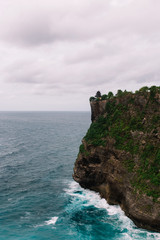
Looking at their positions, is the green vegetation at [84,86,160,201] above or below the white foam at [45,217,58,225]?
above

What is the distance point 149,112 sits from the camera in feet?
127

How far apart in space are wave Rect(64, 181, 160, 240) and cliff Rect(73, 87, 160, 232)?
1.14 m

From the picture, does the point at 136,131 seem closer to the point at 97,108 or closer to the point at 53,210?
the point at 97,108

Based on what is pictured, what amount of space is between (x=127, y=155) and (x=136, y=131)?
557 cm

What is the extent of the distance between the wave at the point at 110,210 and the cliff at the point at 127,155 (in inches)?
44.9

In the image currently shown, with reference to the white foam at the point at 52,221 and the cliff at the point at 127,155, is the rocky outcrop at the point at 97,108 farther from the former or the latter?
the white foam at the point at 52,221

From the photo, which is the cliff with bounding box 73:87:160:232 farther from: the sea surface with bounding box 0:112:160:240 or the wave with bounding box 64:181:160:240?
the sea surface with bounding box 0:112:160:240

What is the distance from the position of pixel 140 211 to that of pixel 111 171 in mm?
10541

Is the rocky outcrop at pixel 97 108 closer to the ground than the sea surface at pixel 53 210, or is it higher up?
higher up

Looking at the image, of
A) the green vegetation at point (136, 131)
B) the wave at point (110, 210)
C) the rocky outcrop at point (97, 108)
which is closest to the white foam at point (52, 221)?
the wave at point (110, 210)

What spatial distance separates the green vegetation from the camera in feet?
110

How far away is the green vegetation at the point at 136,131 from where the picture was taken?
110 ft

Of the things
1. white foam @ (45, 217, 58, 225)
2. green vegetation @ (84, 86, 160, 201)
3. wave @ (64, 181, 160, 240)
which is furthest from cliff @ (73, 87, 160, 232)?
white foam @ (45, 217, 58, 225)

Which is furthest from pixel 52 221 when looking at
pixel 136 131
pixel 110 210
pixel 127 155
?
pixel 136 131
